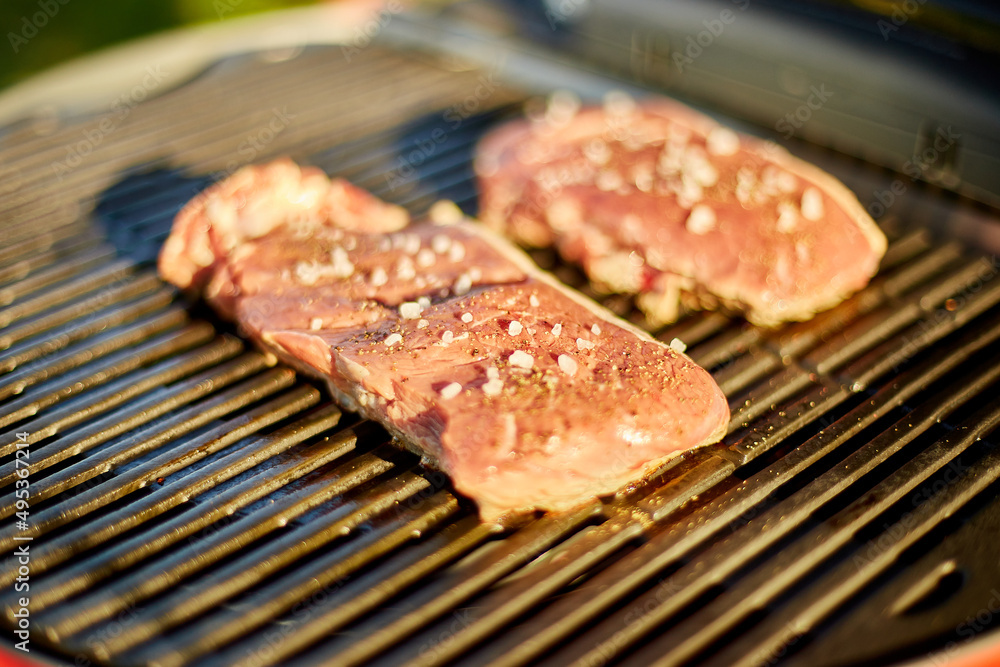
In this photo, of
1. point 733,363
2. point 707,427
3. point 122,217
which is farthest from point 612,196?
point 122,217

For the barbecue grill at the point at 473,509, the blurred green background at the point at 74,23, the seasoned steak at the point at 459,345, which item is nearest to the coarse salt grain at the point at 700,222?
the barbecue grill at the point at 473,509

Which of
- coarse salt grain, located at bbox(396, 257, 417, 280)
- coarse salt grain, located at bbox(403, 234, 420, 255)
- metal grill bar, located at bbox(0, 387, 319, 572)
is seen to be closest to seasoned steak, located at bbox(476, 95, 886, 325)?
coarse salt grain, located at bbox(403, 234, 420, 255)

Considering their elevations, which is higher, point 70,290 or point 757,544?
point 70,290

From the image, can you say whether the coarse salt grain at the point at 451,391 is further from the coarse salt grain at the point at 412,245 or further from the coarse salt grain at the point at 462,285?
the coarse salt grain at the point at 412,245

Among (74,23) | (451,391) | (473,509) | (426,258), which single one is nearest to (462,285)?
(426,258)

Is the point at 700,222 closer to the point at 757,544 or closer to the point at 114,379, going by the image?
the point at 757,544

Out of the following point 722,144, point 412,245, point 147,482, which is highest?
point 722,144

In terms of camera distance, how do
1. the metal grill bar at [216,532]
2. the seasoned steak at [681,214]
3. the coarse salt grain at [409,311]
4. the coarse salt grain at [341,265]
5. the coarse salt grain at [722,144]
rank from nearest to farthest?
the metal grill bar at [216,532] → the coarse salt grain at [409,311] → the coarse salt grain at [341,265] → the seasoned steak at [681,214] → the coarse salt grain at [722,144]
